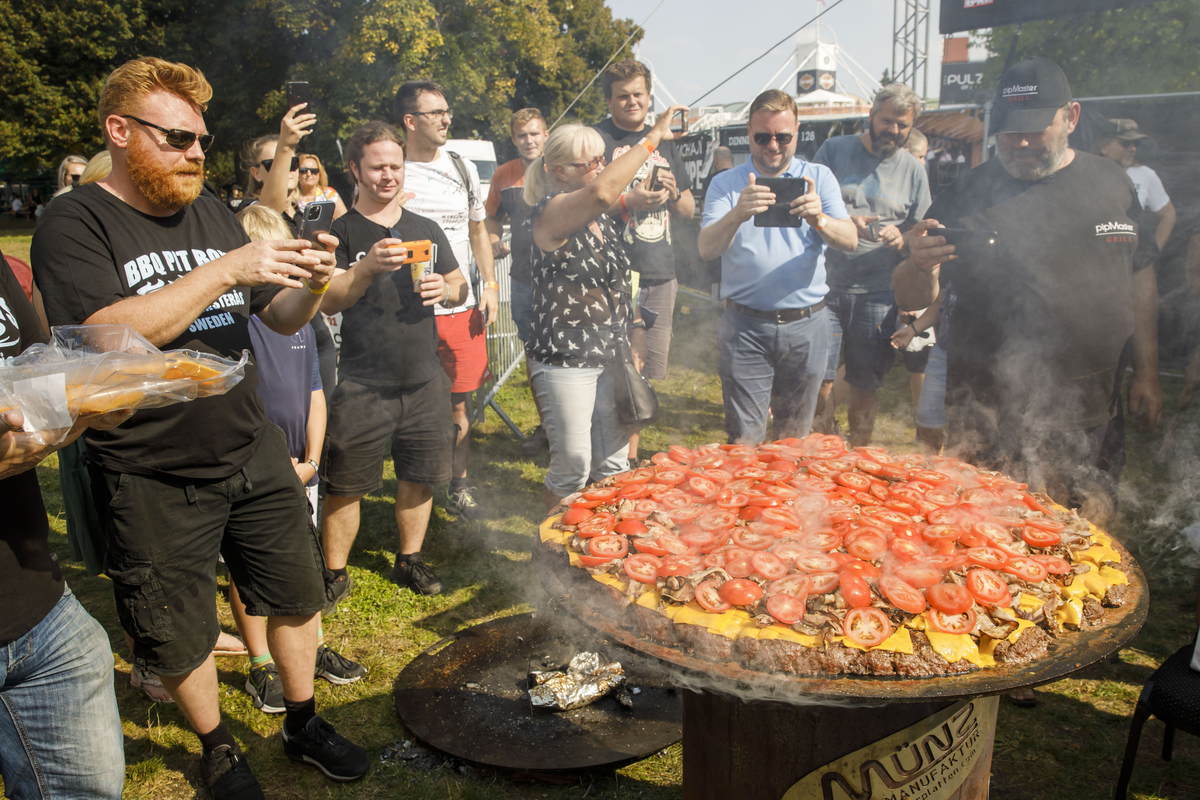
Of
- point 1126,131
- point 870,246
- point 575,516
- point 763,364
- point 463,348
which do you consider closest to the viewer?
point 575,516

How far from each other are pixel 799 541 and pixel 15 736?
2248 millimetres

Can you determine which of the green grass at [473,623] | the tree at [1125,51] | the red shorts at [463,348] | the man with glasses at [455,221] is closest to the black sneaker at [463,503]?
the man with glasses at [455,221]

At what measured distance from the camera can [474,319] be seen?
17.7 feet

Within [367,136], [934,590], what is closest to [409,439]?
[367,136]

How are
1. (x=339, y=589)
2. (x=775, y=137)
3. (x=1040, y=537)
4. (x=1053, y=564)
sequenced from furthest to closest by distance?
(x=775, y=137)
(x=339, y=589)
(x=1040, y=537)
(x=1053, y=564)

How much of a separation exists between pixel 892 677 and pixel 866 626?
0.14 meters

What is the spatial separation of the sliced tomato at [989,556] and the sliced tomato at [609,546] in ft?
3.36

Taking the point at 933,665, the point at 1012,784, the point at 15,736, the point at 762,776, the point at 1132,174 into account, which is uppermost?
the point at 1132,174

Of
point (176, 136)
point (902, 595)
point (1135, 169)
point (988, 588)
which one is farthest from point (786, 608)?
point (1135, 169)

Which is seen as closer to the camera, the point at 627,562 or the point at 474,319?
the point at 627,562

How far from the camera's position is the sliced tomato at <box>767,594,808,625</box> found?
1993 mm

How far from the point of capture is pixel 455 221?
5.38 meters

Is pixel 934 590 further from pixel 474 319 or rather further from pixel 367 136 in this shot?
pixel 474 319

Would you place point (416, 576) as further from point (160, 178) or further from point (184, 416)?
point (160, 178)
